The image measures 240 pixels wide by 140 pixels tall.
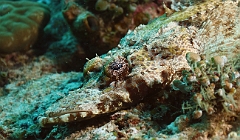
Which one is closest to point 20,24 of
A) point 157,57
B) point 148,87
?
point 157,57

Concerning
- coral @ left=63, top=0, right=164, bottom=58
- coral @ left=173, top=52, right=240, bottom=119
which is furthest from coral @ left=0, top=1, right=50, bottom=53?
coral @ left=173, top=52, right=240, bottom=119

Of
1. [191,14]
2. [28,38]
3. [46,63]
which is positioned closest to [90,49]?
[46,63]

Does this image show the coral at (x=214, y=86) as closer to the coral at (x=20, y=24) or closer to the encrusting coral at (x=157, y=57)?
the encrusting coral at (x=157, y=57)

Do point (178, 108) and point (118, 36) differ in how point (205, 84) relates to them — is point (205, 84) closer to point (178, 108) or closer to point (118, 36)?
point (178, 108)

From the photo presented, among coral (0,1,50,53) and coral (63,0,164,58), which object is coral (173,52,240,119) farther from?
coral (0,1,50,53)

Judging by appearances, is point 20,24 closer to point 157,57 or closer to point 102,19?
point 102,19

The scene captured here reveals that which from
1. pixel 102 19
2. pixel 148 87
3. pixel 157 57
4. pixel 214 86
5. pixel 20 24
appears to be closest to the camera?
pixel 214 86

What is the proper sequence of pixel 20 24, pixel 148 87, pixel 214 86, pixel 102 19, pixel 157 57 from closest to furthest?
pixel 214 86
pixel 148 87
pixel 157 57
pixel 102 19
pixel 20 24
